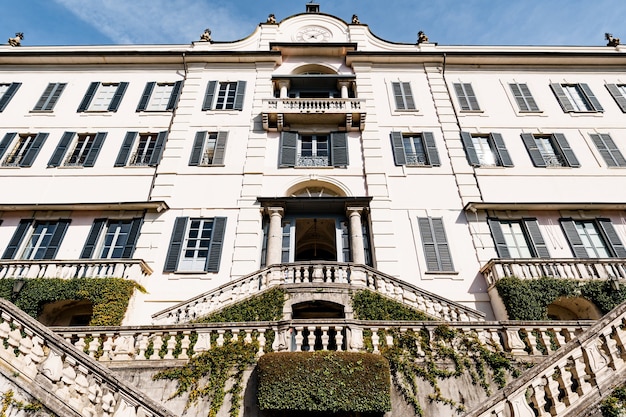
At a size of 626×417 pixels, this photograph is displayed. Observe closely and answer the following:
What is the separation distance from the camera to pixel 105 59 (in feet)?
61.7

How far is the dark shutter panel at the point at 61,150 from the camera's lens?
15.1m

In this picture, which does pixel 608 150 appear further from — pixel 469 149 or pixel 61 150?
pixel 61 150

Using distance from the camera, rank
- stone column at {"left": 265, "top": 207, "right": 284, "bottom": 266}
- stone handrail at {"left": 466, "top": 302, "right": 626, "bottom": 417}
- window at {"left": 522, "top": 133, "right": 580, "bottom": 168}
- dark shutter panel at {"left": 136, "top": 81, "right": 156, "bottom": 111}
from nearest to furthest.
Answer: stone handrail at {"left": 466, "top": 302, "right": 626, "bottom": 417}
stone column at {"left": 265, "top": 207, "right": 284, "bottom": 266}
window at {"left": 522, "top": 133, "right": 580, "bottom": 168}
dark shutter panel at {"left": 136, "top": 81, "right": 156, "bottom": 111}

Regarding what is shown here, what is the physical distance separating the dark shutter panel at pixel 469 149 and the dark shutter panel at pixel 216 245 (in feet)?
35.2

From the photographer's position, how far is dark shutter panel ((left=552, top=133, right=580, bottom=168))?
15.1m

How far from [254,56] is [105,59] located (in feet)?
26.0

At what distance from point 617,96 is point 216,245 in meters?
20.4

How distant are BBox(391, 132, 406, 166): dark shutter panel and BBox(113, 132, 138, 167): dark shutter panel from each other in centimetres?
1166

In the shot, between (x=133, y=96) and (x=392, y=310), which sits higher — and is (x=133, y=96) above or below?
above

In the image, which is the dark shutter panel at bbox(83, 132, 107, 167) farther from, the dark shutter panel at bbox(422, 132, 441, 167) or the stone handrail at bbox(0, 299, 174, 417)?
the dark shutter panel at bbox(422, 132, 441, 167)

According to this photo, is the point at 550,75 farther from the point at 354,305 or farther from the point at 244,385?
the point at 244,385

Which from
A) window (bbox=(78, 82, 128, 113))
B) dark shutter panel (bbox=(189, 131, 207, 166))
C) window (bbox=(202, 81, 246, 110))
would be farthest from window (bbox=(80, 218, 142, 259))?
window (bbox=(202, 81, 246, 110))

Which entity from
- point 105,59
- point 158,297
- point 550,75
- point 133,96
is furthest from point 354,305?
point 105,59

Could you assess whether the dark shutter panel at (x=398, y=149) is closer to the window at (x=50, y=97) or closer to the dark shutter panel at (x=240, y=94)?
the dark shutter panel at (x=240, y=94)
